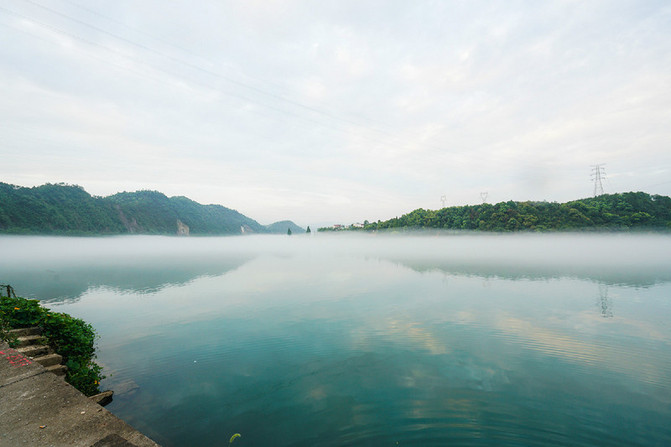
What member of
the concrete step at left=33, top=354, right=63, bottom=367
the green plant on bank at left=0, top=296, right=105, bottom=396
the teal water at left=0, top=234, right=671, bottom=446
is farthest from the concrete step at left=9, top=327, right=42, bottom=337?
the teal water at left=0, top=234, right=671, bottom=446

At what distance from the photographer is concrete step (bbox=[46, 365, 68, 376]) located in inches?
377

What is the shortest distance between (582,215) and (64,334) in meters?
188

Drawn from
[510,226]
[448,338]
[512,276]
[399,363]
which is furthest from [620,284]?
[510,226]

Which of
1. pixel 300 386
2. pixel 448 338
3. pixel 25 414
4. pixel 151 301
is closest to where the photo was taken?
pixel 25 414

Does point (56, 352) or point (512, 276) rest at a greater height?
point (56, 352)

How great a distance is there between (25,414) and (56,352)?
579cm

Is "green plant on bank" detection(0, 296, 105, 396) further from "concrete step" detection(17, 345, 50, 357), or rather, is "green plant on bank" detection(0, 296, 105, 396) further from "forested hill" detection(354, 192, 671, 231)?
"forested hill" detection(354, 192, 671, 231)

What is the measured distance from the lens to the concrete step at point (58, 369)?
377 inches

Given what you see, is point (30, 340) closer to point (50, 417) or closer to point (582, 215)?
point (50, 417)

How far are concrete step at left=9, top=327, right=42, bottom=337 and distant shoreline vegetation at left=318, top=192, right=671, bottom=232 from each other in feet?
571

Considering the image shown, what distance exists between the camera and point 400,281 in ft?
134

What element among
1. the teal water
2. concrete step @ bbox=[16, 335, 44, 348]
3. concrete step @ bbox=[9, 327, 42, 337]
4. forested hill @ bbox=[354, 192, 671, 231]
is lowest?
the teal water

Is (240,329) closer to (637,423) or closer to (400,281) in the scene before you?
(637,423)

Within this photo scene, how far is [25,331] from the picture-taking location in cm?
1105
